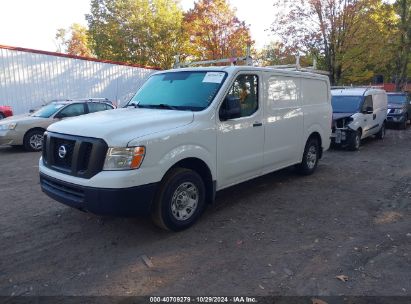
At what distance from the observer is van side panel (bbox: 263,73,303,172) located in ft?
19.2

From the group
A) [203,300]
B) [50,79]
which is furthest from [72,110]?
[203,300]

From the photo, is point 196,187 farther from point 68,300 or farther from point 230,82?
point 68,300

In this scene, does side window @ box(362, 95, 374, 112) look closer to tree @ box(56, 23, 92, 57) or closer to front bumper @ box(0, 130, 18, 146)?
front bumper @ box(0, 130, 18, 146)

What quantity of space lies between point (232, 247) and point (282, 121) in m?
2.72

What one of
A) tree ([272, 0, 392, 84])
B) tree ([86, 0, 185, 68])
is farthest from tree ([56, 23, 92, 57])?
tree ([272, 0, 392, 84])

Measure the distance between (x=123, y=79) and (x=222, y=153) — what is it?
56.9 ft

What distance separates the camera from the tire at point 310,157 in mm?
7211

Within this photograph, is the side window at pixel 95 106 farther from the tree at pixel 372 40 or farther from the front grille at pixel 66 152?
the tree at pixel 372 40

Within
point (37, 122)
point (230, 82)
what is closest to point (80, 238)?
point (230, 82)

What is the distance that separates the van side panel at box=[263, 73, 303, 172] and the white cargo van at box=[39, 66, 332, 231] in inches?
0.7

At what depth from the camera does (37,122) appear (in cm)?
1084

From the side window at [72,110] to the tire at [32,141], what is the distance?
844 millimetres

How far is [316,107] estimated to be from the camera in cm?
729

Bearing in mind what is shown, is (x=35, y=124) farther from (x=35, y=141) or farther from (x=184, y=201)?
(x=184, y=201)
